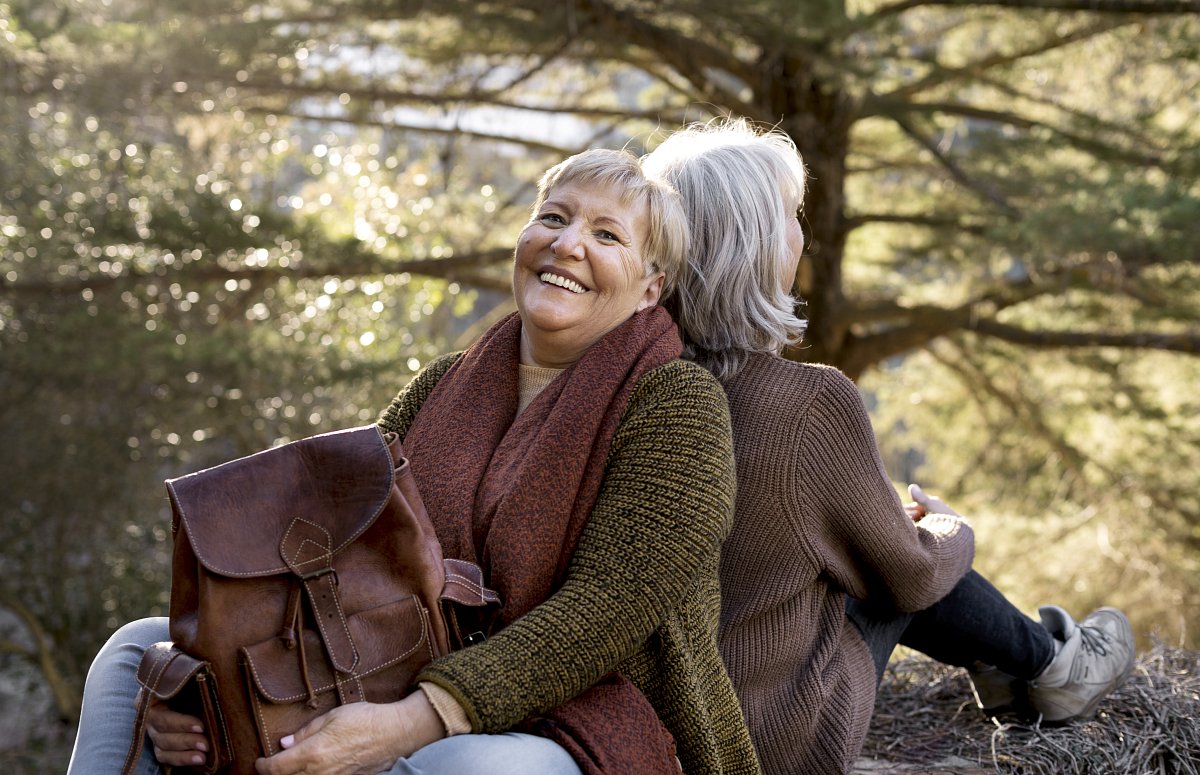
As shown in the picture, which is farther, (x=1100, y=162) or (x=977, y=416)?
(x=977, y=416)

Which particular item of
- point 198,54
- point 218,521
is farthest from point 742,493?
point 198,54

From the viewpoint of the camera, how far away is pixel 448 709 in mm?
1678

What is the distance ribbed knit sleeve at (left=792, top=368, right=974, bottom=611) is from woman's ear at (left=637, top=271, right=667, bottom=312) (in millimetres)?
360

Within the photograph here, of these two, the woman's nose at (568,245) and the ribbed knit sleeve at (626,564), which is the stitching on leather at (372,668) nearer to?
the ribbed knit sleeve at (626,564)

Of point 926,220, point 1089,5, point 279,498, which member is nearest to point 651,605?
point 279,498

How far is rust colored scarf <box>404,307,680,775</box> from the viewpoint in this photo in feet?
5.84

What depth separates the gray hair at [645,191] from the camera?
6.82ft

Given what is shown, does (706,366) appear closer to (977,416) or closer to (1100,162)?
(1100,162)

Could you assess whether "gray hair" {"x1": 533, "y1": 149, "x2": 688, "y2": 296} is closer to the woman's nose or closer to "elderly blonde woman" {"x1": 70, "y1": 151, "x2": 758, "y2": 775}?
"elderly blonde woman" {"x1": 70, "y1": 151, "x2": 758, "y2": 775}

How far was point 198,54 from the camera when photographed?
5.70 m

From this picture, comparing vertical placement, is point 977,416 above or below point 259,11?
below

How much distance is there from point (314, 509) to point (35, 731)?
17.8 feet

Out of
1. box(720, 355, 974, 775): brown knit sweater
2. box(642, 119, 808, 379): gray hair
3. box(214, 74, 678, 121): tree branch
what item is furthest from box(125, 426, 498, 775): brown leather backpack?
box(214, 74, 678, 121): tree branch

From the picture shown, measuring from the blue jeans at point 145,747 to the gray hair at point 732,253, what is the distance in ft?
2.79
